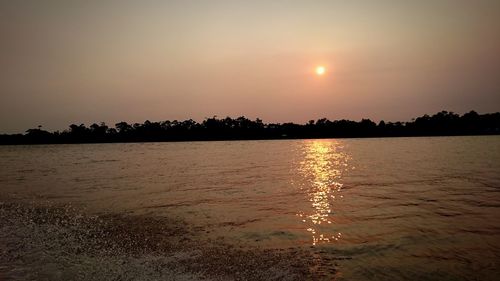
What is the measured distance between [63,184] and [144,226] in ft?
63.4

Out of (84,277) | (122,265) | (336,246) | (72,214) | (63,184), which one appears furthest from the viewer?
(63,184)

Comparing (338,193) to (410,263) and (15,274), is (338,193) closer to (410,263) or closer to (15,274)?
(410,263)

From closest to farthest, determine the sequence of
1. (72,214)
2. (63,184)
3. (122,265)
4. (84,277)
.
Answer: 1. (84,277)
2. (122,265)
3. (72,214)
4. (63,184)

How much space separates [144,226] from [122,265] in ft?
16.9

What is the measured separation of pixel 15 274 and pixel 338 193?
1830cm

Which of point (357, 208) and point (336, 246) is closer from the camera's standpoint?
point (336, 246)

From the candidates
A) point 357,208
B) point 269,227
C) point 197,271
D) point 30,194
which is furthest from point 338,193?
point 30,194

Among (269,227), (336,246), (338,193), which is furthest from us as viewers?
(338,193)

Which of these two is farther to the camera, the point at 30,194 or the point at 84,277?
the point at 30,194

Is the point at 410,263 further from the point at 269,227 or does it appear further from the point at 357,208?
the point at 357,208

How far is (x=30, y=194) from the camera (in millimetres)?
24500

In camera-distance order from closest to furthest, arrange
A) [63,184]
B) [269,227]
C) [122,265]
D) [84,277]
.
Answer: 1. [84,277]
2. [122,265]
3. [269,227]
4. [63,184]

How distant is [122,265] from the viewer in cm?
951

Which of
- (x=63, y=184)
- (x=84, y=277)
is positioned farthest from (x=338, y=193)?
(x=63, y=184)
